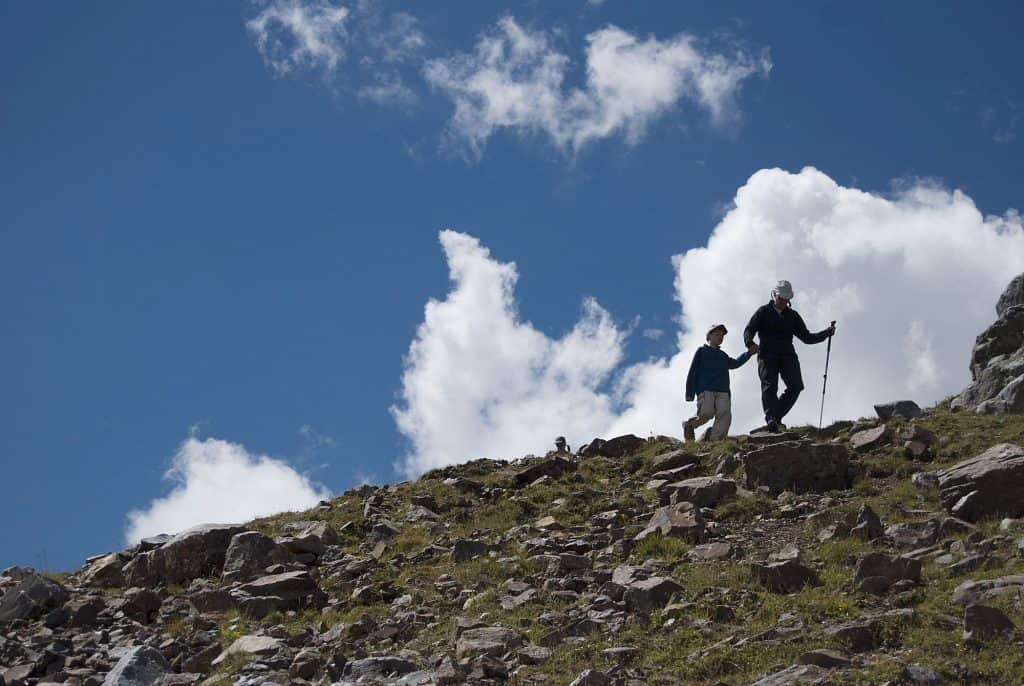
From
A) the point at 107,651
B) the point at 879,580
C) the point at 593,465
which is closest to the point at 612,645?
the point at 879,580

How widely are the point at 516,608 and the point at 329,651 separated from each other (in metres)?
2.23

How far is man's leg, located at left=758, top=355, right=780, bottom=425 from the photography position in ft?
63.1

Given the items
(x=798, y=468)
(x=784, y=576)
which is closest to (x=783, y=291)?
(x=798, y=468)

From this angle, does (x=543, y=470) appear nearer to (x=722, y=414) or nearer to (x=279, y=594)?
(x=722, y=414)

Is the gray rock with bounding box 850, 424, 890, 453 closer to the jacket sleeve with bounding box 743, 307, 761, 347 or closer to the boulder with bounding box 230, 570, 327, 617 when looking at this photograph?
the jacket sleeve with bounding box 743, 307, 761, 347

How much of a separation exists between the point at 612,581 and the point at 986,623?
430 cm

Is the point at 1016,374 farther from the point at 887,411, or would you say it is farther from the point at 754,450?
the point at 754,450

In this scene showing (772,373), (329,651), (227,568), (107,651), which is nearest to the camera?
(329,651)

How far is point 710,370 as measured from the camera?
20.1 m

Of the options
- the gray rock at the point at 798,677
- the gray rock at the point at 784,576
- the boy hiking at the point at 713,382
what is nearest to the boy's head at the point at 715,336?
the boy hiking at the point at 713,382

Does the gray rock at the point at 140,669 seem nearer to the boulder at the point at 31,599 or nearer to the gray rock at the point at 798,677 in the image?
the boulder at the point at 31,599

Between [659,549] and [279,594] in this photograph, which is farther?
[279,594]

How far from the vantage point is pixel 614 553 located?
542 inches

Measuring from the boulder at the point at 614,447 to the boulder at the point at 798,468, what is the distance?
4.57 meters
